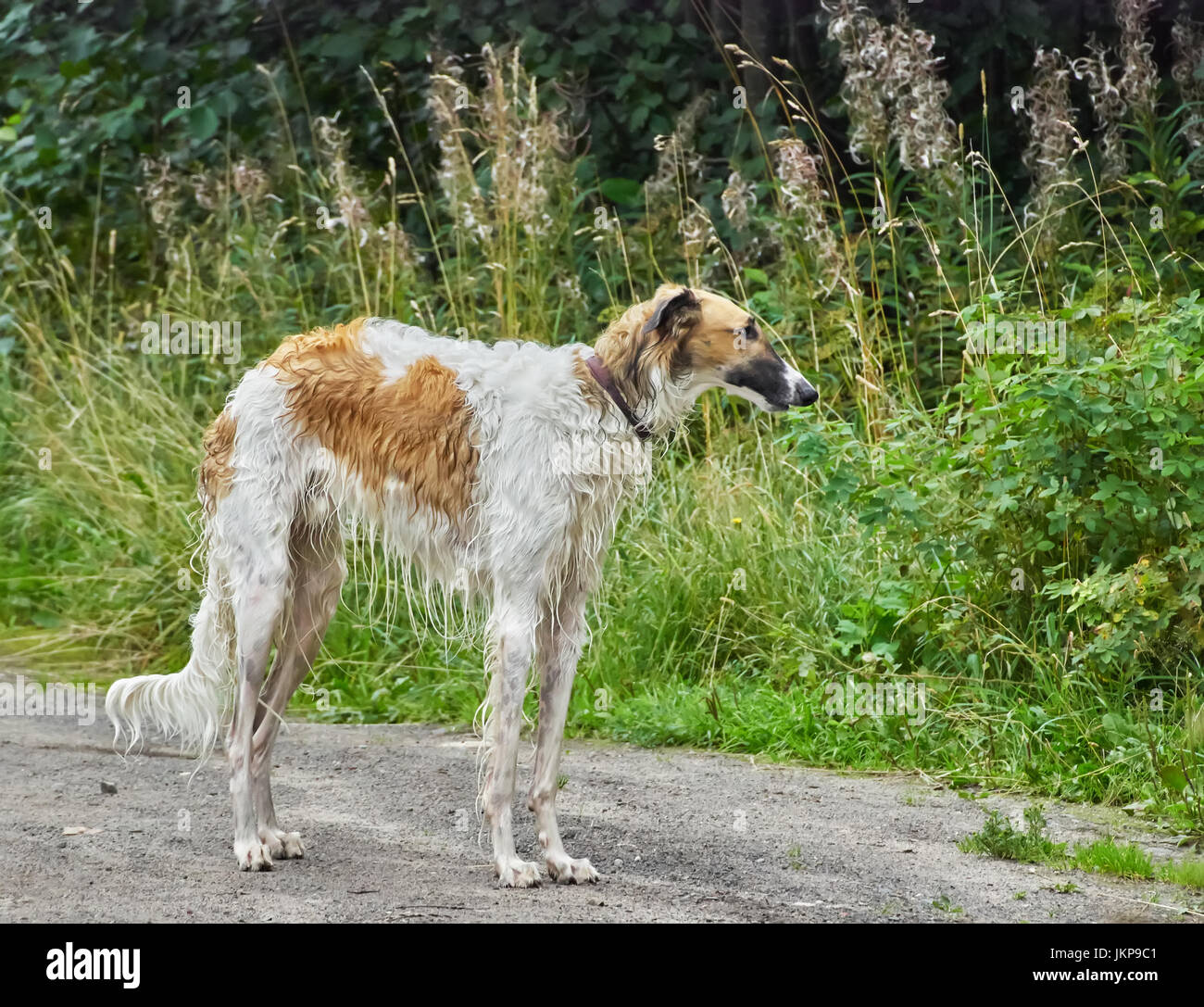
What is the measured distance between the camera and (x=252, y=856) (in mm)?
4898

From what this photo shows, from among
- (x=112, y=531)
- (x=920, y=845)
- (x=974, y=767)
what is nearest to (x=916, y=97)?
(x=974, y=767)

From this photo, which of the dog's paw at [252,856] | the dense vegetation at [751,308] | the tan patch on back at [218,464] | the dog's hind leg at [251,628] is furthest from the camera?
the dense vegetation at [751,308]

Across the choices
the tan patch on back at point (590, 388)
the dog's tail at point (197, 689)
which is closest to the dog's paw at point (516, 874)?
the dog's tail at point (197, 689)

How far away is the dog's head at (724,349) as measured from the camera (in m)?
4.83

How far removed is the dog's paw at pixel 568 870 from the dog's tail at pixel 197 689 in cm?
134

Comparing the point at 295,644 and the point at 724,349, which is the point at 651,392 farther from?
the point at 295,644

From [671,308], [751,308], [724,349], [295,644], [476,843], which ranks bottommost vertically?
[476,843]

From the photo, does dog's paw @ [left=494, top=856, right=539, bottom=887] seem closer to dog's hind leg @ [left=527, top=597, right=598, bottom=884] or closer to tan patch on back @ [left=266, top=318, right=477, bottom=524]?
dog's hind leg @ [left=527, top=597, right=598, bottom=884]

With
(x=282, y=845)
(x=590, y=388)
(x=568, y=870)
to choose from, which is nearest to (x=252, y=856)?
(x=282, y=845)

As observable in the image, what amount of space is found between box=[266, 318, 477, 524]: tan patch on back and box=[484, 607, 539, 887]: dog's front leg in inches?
18.4

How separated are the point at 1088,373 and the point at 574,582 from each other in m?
2.47

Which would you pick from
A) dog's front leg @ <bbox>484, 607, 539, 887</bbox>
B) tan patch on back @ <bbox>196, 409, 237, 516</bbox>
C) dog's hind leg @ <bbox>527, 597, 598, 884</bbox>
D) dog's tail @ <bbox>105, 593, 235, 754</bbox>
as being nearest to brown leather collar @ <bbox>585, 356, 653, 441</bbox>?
dog's hind leg @ <bbox>527, 597, 598, 884</bbox>

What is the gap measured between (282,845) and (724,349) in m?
2.24

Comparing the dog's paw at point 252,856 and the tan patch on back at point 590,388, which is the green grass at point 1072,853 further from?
the dog's paw at point 252,856
